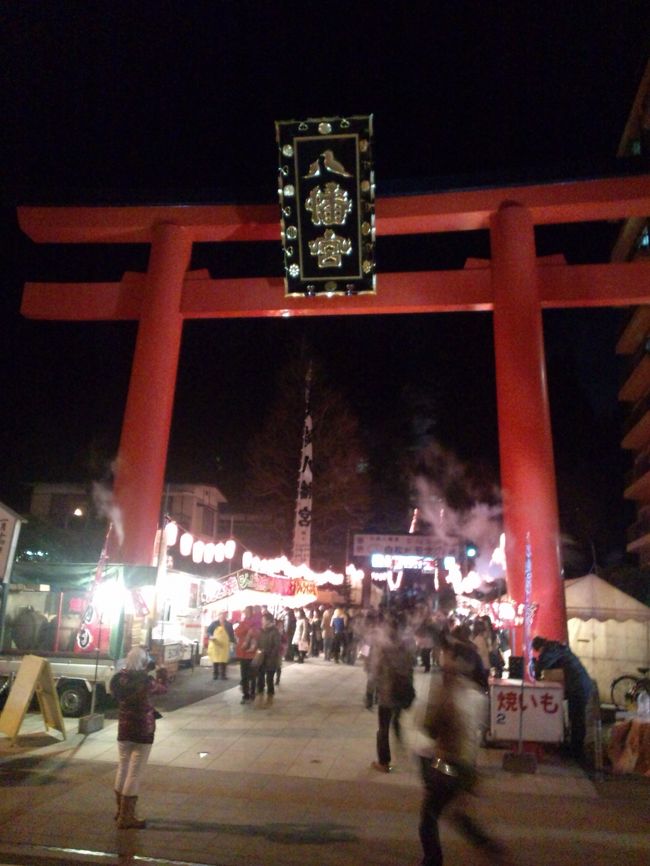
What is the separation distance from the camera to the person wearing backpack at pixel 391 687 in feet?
26.5

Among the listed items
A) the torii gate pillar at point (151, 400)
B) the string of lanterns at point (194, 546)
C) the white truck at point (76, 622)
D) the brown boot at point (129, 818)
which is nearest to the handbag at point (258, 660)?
the white truck at point (76, 622)

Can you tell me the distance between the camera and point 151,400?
45.0 ft

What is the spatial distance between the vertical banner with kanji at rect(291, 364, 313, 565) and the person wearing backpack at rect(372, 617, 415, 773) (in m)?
16.6

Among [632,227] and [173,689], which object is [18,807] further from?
[632,227]

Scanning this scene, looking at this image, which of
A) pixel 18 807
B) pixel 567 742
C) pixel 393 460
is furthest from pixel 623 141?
pixel 18 807

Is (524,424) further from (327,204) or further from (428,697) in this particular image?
(428,697)

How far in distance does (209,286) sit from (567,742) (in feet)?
34.8

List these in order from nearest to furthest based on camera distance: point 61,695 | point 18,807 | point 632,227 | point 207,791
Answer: point 18,807 → point 207,791 → point 61,695 → point 632,227

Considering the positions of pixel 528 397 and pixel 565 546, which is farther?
pixel 565 546

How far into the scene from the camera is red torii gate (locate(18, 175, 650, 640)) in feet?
40.4

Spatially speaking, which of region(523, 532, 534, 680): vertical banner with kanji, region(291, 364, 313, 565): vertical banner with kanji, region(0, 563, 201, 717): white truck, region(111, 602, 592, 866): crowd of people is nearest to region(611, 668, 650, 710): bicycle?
region(111, 602, 592, 866): crowd of people

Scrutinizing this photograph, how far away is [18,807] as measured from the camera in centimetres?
641

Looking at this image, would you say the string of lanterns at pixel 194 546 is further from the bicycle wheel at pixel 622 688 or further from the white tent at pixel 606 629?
the bicycle wheel at pixel 622 688

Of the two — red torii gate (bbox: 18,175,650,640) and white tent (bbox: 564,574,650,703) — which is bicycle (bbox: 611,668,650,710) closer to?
white tent (bbox: 564,574,650,703)
